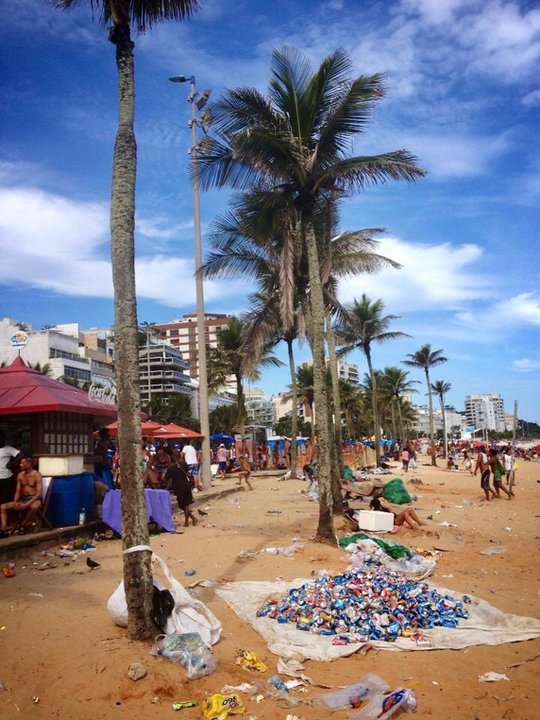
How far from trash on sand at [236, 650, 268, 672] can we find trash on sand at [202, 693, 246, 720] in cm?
60

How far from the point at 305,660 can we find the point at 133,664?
164 cm

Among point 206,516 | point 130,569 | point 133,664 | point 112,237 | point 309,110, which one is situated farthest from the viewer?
point 206,516

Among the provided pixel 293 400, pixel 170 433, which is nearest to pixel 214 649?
pixel 170 433

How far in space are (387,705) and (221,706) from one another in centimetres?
128

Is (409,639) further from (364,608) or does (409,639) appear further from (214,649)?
(214,649)

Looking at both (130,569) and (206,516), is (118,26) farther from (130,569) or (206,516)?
(206,516)

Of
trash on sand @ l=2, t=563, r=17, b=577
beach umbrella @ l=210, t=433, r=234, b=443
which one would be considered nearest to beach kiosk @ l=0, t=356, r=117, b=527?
trash on sand @ l=2, t=563, r=17, b=577

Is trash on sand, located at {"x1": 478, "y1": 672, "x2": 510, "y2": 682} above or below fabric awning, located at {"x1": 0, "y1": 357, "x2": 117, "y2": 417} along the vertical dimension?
below

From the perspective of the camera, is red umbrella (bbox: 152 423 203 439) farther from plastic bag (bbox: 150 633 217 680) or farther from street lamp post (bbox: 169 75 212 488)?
plastic bag (bbox: 150 633 217 680)

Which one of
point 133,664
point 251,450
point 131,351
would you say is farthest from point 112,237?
point 251,450

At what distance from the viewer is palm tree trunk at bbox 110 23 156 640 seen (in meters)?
4.92

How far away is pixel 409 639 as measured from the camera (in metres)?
5.59

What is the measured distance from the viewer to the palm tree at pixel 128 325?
4.92 m

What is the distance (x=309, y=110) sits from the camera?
1050 cm
